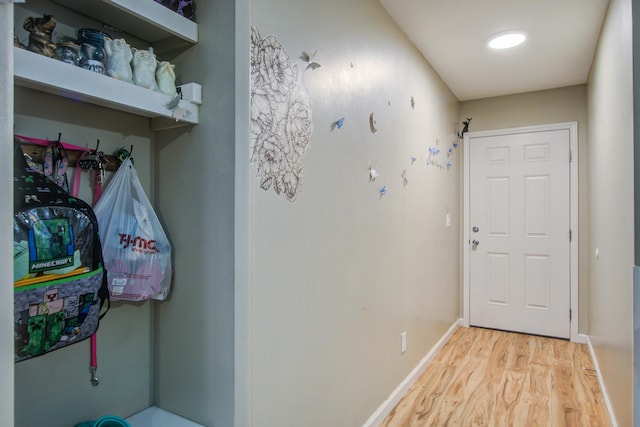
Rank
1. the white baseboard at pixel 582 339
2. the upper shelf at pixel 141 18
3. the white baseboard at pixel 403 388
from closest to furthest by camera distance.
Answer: the upper shelf at pixel 141 18 → the white baseboard at pixel 403 388 → the white baseboard at pixel 582 339

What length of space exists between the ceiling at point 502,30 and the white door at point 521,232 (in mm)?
654

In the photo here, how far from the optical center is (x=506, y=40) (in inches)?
105

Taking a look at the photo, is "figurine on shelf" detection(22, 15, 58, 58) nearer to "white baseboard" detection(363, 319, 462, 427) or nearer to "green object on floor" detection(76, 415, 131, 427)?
"green object on floor" detection(76, 415, 131, 427)

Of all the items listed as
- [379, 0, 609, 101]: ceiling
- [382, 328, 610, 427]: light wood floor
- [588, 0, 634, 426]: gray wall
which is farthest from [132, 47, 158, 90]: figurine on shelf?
[382, 328, 610, 427]: light wood floor

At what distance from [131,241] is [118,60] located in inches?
19.8

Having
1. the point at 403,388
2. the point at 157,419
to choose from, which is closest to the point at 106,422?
the point at 157,419

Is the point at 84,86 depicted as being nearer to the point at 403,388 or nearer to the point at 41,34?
the point at 41,34

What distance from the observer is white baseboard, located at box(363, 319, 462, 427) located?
2.15m

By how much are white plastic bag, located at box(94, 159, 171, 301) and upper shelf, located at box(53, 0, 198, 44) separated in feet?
1.32

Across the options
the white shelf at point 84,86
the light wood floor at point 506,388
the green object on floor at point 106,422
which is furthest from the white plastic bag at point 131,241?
the light wood floor at point 506,388

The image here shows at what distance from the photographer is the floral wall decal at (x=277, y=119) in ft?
4.17

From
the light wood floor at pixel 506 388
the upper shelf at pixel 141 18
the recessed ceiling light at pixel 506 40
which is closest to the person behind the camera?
the upper shelf at pixel 141 18

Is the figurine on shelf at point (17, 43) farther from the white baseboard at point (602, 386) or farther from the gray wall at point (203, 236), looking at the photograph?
the white baseboard at point (602, 386)

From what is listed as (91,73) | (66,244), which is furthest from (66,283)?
(91,73)
